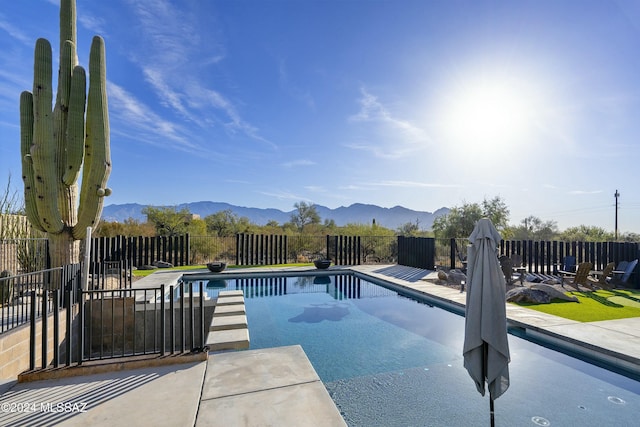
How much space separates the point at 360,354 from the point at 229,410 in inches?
103

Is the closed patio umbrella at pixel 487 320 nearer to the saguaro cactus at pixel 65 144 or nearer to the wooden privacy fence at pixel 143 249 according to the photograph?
the saguaro cactus at pixel 65 144

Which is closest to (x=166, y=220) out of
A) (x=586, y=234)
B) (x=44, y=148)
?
(x=44, y=148)

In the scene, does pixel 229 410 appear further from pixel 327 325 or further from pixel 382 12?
pixel 382 12

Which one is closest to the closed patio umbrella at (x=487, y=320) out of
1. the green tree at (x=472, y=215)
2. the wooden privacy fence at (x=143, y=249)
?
the wooden privacy fence at (x=143, y=249)

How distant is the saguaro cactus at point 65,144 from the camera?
5645 millimetres

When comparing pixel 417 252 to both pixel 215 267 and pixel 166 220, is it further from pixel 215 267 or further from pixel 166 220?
pixel 166 220

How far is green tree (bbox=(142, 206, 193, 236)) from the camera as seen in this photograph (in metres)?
18.7

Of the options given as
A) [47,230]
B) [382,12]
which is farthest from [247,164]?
[47,230]

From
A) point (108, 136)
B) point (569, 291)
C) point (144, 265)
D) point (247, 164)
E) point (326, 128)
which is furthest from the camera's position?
point (247, 164)

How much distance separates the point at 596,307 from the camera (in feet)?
20.0

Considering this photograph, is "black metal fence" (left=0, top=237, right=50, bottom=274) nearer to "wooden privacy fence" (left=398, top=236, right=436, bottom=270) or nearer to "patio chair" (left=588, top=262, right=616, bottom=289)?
"wooden privacy fence" (left=398, top=236, right=436, bottom=270)

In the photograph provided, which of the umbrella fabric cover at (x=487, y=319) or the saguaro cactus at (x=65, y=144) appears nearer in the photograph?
the umbrella fabric cover at (x=487, y=319)

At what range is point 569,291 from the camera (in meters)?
7.83

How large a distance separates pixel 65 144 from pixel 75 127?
43 cm
